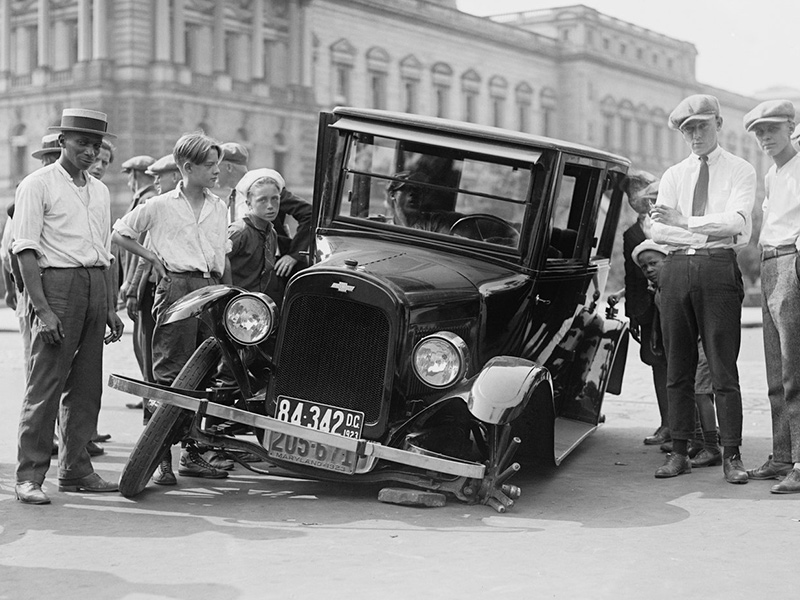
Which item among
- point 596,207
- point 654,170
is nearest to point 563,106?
point 654,170

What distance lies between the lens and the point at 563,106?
77.2 metres

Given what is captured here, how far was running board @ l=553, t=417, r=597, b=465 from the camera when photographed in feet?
23.3

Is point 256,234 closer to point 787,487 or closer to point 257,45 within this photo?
point 787,487

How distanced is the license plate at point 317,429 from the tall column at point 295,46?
51711 mm

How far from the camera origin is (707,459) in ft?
24.9

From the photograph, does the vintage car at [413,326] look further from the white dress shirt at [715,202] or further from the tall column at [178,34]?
the tall column at [178,34]

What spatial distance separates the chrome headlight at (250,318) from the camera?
21.3 feet

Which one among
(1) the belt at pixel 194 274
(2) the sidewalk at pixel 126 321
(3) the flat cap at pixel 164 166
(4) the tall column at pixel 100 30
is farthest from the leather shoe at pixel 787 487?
(4) the tall column at pixel 100 30

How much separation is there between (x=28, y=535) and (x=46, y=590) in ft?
3.09

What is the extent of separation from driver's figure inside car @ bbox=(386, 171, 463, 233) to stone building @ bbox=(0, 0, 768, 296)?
41.0 meters

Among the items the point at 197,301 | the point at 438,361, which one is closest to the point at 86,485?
the point at 197,301

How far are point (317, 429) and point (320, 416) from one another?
0.26ft

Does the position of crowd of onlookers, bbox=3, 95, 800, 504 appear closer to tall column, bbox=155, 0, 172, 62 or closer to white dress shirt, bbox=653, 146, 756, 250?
white dress shirt, bbox=653, 146, 756, 250

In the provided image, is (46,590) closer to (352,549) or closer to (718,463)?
(352,549)
